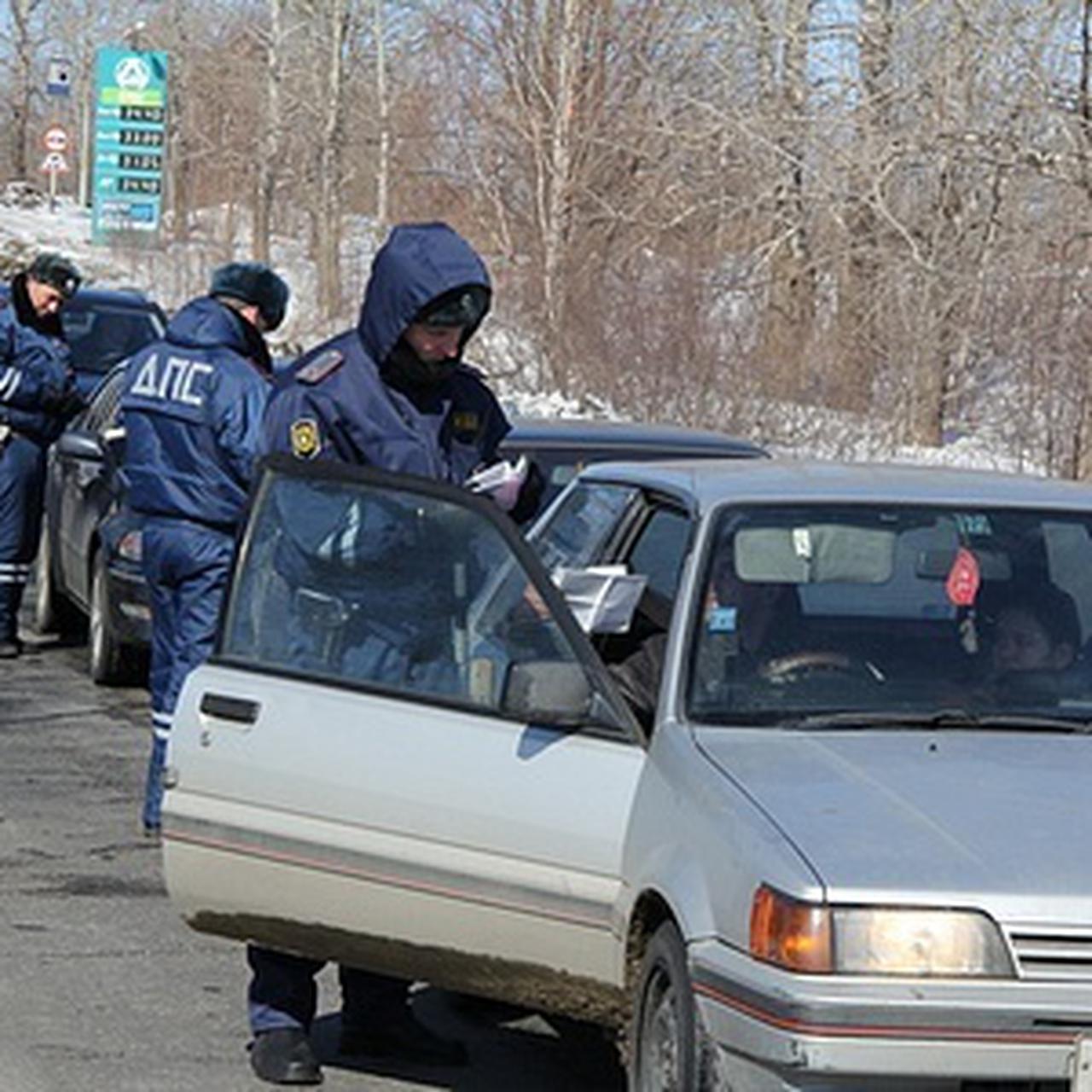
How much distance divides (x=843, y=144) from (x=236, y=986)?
45.8 ft

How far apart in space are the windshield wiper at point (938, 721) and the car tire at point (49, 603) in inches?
383

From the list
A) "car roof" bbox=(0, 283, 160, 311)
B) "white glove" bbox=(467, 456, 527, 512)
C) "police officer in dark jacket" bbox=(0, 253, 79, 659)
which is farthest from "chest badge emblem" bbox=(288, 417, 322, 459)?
"car roof" bbox=(0, 283, 160, 311)

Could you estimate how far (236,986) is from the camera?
7.65 meters

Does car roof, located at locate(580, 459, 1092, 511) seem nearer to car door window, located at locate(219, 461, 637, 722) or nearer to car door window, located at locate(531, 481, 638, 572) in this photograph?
car door window, located at locate(531, 481, 638, 572)

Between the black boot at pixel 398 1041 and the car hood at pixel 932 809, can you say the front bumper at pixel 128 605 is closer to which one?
the black boot at pixel 398 1041

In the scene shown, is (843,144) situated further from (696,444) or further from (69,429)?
(696,444)

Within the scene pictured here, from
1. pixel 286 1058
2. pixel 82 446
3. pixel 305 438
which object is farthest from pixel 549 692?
pixel 82 446

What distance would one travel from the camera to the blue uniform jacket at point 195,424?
9250 millimetres

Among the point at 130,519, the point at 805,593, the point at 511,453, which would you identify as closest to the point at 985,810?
the point at 805,593

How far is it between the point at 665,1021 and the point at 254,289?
461 cm

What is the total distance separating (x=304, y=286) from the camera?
52.3m

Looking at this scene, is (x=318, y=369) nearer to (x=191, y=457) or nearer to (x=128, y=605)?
(x=191, y=457)

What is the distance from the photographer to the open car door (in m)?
5.72

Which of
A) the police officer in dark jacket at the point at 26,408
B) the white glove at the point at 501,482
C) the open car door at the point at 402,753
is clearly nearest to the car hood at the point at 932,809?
the open car door at the point at 402,753
